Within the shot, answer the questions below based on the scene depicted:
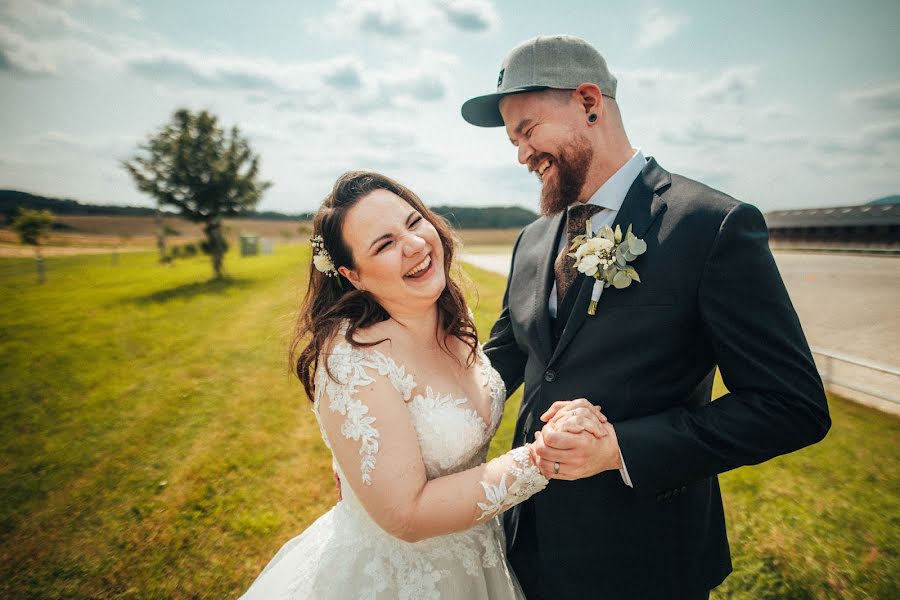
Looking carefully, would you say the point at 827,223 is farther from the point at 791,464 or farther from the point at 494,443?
the point at 494,443

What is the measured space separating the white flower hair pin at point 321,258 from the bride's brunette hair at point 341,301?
3cm

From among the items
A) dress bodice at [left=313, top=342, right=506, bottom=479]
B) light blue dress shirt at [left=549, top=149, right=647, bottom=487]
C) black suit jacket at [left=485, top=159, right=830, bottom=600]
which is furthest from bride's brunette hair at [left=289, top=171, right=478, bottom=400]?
light blue dress shirt at [left=549, top=149, right=647, bottom=487]

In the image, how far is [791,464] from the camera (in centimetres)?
492

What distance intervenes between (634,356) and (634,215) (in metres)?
0.72

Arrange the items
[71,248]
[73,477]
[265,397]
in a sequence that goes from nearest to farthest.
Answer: [73,477]
[265,397]
[71,248]

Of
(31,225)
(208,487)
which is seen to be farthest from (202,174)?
(208,487)

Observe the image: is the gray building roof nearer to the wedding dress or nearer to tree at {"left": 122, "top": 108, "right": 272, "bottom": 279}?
the wedding dress

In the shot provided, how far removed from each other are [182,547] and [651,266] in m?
5.21

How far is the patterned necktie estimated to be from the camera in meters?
2.26

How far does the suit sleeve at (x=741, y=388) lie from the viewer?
1.63 m

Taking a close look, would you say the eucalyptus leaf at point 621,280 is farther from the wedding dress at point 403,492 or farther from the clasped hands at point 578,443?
the wedding dress at point 403,492

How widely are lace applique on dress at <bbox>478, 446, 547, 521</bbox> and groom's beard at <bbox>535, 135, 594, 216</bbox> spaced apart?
1442mm

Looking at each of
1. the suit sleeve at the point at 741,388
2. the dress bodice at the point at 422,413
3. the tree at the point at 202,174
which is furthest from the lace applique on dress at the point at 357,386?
the tree at the point at 202,174

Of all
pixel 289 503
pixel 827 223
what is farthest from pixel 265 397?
pixel 827 223
